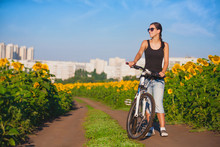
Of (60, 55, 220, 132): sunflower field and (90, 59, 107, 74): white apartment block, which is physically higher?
(90, 59, 107, 74): white apartment block

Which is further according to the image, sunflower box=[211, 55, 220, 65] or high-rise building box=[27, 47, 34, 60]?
high-rise building box=[27, 47, 34, 60]

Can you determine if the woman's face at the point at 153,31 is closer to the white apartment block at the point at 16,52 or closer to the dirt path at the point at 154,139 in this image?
the dirt path at the point at 154,139

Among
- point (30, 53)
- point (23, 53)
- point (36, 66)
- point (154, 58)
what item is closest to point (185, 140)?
point (154, 58)

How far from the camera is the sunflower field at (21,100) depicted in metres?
3.75

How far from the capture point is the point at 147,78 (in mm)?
4379

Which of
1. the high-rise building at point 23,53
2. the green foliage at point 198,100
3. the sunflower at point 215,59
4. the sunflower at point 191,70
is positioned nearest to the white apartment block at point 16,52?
the high-rise building at point 23,53

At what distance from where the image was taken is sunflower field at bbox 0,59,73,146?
3749 millimetres

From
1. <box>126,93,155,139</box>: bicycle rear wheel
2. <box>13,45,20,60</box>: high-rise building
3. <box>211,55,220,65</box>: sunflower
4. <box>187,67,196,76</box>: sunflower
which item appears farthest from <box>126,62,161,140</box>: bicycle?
<box>13,45,20,60</box>: high-rise building

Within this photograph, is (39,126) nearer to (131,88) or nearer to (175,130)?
(175,130)

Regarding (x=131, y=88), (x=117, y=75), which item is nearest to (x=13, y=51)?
(x=117, y=75)

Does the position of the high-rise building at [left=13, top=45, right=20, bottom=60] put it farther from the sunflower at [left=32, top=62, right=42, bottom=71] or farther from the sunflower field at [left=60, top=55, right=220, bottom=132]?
the sunflower field at [left=60, top=55, right=220, bottom=132]

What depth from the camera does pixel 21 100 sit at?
4770mm

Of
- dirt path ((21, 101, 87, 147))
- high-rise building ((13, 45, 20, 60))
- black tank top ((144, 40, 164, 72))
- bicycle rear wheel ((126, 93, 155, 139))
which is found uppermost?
high-rise building ((13, 45, 20, 60))

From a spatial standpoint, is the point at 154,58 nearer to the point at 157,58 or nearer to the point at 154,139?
the point at 157,58
